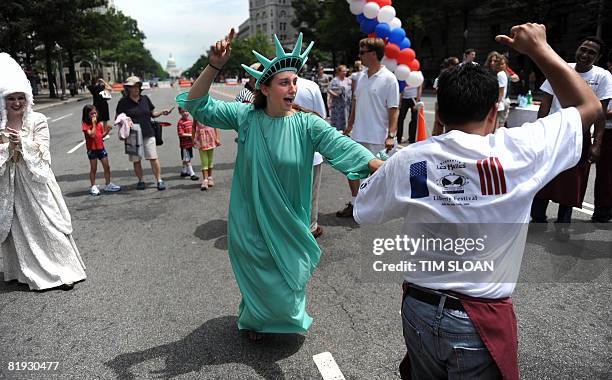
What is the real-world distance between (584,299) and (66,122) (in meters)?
20.0

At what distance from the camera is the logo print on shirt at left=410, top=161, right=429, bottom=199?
1.56m

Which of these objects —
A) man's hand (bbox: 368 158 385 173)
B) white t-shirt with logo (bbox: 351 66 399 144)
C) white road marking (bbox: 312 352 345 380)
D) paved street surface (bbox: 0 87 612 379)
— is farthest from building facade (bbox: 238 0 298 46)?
man's hand (bbox: 368 158 385 173)

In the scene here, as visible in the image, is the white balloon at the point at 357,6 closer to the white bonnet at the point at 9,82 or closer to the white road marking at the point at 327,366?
the white bonnet at the point at 9,82

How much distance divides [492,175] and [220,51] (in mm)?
1857

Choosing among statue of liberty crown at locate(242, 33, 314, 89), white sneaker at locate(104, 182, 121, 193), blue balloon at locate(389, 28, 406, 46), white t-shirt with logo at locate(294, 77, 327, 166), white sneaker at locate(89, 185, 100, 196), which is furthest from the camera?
blue balloon at locate(389, 28, 406, 46)

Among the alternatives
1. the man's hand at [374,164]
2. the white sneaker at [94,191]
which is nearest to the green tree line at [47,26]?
the white sneaker at [94,191]

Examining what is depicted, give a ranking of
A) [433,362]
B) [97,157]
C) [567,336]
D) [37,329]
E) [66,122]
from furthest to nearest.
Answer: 1. [66,122]
2. [97,157]
3. [37,329]
4. [567,336]
5. [433,362]

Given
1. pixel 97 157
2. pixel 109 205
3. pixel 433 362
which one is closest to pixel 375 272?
pixel 433 362

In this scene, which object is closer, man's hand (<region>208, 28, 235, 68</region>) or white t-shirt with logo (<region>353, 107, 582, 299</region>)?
white t-shirt with logo (<region>353, 107, 582, 299</region>)

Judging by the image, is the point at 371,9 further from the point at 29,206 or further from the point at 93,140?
the point at 29,206

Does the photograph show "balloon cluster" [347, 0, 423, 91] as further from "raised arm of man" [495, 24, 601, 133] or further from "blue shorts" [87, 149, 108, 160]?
"raised arm of man" [495, 24, 601, 133]

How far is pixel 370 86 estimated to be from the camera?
543 cm

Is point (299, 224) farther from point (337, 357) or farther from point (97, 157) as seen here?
point (97, 157)

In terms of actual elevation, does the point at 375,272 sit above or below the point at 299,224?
below
